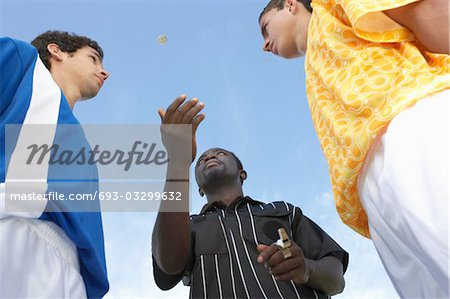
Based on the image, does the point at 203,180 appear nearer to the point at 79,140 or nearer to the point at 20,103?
the point at 79,140

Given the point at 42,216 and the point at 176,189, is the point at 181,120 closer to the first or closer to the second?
the point at 176,189

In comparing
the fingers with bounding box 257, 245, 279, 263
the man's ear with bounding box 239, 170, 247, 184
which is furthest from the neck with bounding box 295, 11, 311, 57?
the man's ear with bounding box 239, 170, 247, 184

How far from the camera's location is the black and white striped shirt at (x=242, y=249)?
2.38 m

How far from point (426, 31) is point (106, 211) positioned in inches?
54.6

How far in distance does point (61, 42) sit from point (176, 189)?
905mm

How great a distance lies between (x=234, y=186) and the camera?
125 inches

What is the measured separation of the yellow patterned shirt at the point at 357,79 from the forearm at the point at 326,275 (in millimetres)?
790

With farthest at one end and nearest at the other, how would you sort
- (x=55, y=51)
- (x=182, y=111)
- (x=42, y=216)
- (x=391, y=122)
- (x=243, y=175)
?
1. (x=243, y=175)
2. (x=55, y=51)
3. (x=182, y=111)
4. (x=42, y=216)
5. (x=391, y=122)

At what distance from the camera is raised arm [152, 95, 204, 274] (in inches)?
84.7

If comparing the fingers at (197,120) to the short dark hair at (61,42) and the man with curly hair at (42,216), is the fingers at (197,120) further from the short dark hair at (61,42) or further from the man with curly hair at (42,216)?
the short dark hair at (61,42)

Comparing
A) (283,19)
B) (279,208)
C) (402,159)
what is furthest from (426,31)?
(279,208)

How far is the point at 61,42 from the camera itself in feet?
8.25

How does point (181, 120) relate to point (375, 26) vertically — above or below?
above

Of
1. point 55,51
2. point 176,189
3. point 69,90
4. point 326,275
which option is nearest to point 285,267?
point 326,275
